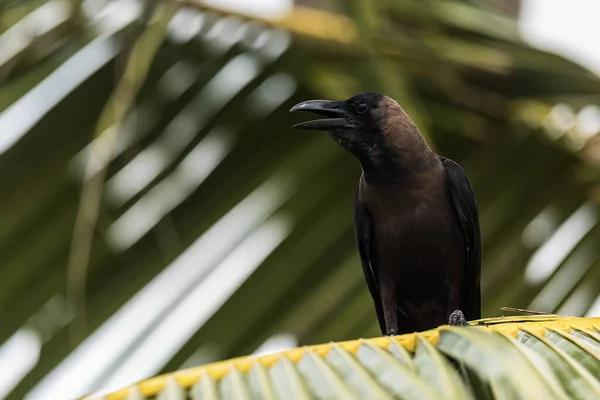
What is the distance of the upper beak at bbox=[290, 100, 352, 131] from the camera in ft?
11.1

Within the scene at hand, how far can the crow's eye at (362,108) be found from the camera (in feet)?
13.4

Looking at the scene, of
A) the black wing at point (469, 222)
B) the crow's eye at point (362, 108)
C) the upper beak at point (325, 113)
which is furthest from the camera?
the crow's eye at point (362, 108)

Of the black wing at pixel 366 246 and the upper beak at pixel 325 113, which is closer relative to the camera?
the upper beak at pixel 325 113

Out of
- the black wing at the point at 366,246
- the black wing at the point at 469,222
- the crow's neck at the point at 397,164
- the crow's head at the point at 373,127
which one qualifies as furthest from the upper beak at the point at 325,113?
the black wing at the point at 469,222

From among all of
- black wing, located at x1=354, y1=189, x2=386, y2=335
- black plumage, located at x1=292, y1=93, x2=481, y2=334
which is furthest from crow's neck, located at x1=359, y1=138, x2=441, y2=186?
black wing, located at x1=354, y1=189, x2=386, y2=335

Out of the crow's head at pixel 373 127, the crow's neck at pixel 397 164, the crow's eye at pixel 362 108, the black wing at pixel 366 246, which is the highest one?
the crow's eye at pixel 362 108

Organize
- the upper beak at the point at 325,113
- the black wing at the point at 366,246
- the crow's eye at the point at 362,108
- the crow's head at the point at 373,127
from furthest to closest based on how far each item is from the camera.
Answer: the crow's eye at the point at 362,108 < the crow's head at the point at 373,127 < the black wing at the point at 366,246 < the upper beak at the point at 325,113

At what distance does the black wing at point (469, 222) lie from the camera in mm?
3828

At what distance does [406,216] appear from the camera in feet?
13.3

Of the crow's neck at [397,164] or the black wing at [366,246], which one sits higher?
the crow's neck at [397,164]

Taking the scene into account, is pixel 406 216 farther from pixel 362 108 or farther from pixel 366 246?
pixel 362 108

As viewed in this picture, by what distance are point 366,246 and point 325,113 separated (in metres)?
0.54

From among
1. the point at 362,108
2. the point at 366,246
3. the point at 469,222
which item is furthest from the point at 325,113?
the point at 469,222

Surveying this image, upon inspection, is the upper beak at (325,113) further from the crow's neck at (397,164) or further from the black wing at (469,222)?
the black wing at (469,222)
